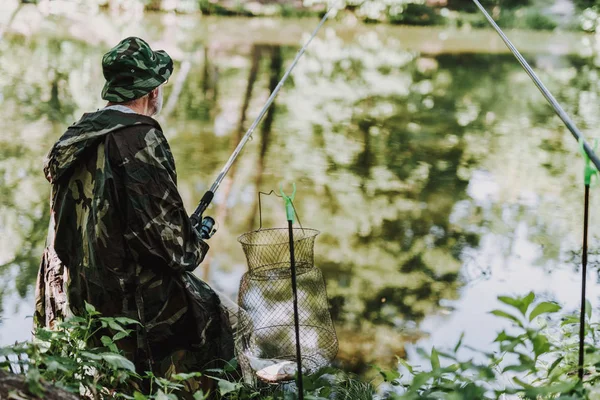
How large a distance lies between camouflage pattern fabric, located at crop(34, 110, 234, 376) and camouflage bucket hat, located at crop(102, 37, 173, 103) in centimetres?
9

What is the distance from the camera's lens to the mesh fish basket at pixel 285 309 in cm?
326

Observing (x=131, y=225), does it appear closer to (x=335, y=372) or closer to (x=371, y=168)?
(x=335, y=372)

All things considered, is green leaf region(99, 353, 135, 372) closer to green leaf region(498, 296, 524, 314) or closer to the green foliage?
the green foliage

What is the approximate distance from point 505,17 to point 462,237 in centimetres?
1682

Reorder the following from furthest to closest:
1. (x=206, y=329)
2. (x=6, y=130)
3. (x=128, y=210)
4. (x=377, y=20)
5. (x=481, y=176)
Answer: (x=377, y=20) → (x=6, y=130) → (x=481, y=176) → (x=206, y=329) → (x=128, y=210)

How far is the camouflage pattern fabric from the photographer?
2.36 m

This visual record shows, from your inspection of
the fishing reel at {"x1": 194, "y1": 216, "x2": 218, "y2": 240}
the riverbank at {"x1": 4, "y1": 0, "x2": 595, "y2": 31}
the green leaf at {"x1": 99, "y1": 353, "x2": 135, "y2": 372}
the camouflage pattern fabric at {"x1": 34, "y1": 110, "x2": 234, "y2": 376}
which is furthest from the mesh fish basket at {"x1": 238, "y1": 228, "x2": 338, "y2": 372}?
the riverbank at {"x1": 4, "y1": 0, "x2": 595, "y2": 31}

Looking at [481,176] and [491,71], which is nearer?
[481,176]

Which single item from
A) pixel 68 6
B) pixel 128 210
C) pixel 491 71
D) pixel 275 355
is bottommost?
pixel 275 355

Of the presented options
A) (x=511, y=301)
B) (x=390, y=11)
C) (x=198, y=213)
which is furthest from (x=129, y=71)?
(x=390, y=11)

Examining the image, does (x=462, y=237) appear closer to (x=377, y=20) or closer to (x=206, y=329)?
(x=206, y=329)

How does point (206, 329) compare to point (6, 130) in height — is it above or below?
below

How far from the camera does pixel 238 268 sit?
4.80 metres

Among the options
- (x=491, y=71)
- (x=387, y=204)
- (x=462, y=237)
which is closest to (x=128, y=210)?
(x=462, y=237)
